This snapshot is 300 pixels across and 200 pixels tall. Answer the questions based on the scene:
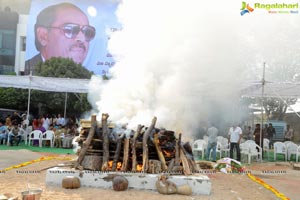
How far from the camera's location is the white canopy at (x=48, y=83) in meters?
16.2

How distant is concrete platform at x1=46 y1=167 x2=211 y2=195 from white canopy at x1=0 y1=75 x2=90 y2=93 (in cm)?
890

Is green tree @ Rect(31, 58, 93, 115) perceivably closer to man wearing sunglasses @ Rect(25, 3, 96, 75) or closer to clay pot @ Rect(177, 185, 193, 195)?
man wearing sunglasses @ Rect(25, 3, 96, 75)

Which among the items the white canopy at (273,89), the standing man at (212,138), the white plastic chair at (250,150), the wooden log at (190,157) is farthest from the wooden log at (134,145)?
the white plastic chair at (250,150)

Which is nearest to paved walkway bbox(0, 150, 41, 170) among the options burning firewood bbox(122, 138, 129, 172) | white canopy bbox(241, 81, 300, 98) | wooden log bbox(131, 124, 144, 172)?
burning firewood bbox(122, 138, 129, 172)

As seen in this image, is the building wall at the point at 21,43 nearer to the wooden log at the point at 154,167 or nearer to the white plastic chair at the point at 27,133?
the white plastic chair at the point at 27,133

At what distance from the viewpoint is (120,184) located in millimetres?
7066

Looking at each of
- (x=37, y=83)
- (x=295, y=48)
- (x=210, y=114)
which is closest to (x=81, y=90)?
(x=37, y=83)

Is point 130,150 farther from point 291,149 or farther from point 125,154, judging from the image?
point 291,149

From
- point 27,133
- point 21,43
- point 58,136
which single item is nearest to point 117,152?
point 58,136

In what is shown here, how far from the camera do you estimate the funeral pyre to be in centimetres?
773

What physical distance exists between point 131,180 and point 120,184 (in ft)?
1.06

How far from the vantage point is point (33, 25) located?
42.5m

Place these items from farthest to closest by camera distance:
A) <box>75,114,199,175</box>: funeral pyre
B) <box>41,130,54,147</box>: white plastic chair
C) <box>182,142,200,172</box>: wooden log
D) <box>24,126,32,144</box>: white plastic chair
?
<box>24,126,32,144</box>: white plastic chair < <box>41,130,54,147</box>: white plastic chair < <box>182,142,200,172</box>: wooden log < <box>75,114,199,175</box>: funeral pyre

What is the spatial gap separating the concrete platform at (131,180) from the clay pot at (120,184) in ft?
0.58
